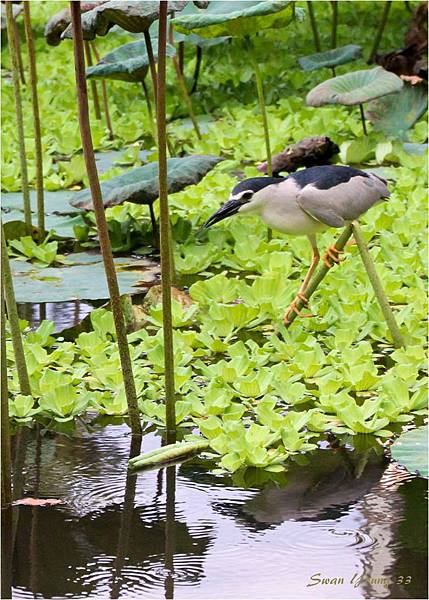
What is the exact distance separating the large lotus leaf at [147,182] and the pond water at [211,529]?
5.30 feet

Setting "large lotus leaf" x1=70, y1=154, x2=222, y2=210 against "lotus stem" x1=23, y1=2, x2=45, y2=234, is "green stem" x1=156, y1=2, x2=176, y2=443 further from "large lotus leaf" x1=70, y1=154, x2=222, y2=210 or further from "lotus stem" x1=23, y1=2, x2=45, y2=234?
"lotus stem" x1=23, y1=2, x2=45, y2=234

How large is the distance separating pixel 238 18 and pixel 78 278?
117cm

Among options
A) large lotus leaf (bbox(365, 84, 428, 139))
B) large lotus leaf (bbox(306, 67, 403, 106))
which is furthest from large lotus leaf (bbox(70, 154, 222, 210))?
large lotus leaf (bbox(365, 84, 428, 139))

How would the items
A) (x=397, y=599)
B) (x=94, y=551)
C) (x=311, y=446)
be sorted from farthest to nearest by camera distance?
(x=311, y=446) < (x=94, y=551) < (x=397, y=599)

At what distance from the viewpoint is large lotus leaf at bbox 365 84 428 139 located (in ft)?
21.8

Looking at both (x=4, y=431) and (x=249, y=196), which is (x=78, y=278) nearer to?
(x=249, y=196)

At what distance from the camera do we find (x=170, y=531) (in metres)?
2.56

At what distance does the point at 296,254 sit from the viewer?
4777 mm

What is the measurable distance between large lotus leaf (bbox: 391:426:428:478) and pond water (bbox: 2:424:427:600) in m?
0.05

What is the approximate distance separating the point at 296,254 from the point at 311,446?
189 cm

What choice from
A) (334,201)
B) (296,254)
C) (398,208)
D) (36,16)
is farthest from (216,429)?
(36,16)

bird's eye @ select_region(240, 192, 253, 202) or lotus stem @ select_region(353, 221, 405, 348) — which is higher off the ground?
bird's eye @ select_region(240, 192, 253, 202)

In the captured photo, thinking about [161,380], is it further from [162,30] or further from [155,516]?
[162,30]

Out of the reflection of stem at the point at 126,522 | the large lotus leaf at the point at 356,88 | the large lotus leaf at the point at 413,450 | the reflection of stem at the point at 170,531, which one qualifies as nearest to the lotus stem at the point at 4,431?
the reflection of stem at the point at 126,522
